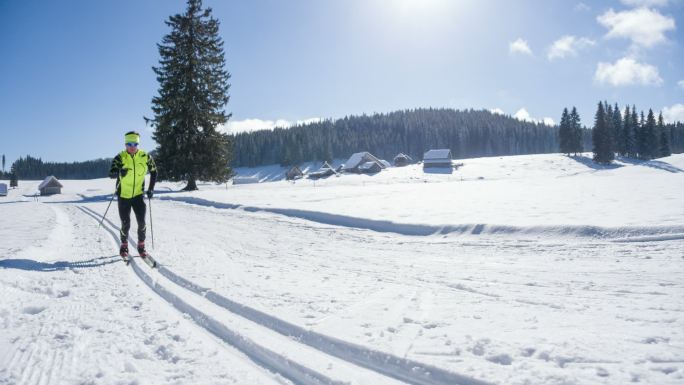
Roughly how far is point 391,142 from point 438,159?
193 feet

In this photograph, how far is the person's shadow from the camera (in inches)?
241

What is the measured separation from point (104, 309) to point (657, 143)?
107 m

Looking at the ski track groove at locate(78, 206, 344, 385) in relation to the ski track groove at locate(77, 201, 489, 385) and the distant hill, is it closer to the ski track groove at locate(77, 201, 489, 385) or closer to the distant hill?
the ski track groove at locate(77, 201, 489, 385)

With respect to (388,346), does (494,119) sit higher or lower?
higher

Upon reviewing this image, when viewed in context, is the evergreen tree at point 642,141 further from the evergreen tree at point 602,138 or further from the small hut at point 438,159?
the small hut at point 438,159

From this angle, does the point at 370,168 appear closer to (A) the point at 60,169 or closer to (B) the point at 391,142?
(B) the point at 391,142

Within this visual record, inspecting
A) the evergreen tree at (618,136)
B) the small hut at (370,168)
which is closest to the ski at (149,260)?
Result: the small hut at (370,168)

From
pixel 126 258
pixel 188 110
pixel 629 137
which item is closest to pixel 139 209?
pixel 126 258

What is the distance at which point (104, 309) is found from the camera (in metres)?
4.27

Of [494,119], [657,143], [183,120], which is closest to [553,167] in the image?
[657,143]

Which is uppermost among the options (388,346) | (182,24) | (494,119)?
(494,119)

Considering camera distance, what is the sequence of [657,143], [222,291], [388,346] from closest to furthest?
[388,346], [222,291], [657,143]

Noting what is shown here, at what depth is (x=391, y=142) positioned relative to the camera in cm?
13550

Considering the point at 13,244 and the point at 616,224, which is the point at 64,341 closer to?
the point at 13,244
